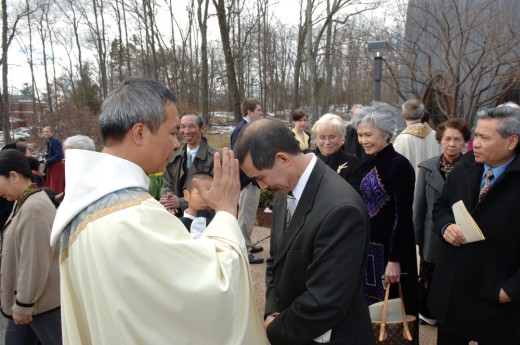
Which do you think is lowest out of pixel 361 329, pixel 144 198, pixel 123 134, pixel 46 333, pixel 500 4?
pixel 46 333

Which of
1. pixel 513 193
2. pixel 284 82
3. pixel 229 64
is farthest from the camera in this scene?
pixel 284 82

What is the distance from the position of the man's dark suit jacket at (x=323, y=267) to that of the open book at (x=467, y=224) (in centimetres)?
98

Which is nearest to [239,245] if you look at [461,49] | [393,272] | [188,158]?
[393,272]

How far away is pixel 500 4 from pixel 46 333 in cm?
872

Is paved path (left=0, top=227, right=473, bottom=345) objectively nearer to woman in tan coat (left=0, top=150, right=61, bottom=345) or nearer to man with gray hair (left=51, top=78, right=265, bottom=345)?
woman in tan coat (left=0, top=150, right=61, bottom=345)

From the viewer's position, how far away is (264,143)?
1.70 m

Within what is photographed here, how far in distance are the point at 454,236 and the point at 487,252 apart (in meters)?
0.20

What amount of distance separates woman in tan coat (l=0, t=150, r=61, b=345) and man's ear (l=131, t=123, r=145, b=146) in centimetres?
157

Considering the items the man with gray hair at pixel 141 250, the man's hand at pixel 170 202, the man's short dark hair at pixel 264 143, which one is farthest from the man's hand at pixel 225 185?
the man's hand at pixel 170 202

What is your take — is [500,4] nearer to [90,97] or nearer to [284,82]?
[90,97]

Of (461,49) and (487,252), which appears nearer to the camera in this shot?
(487,252)

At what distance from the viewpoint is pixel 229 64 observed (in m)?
14.7

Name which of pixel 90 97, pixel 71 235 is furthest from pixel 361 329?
pixel 90 97

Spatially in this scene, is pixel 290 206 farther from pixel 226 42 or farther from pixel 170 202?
pixel 226 42
